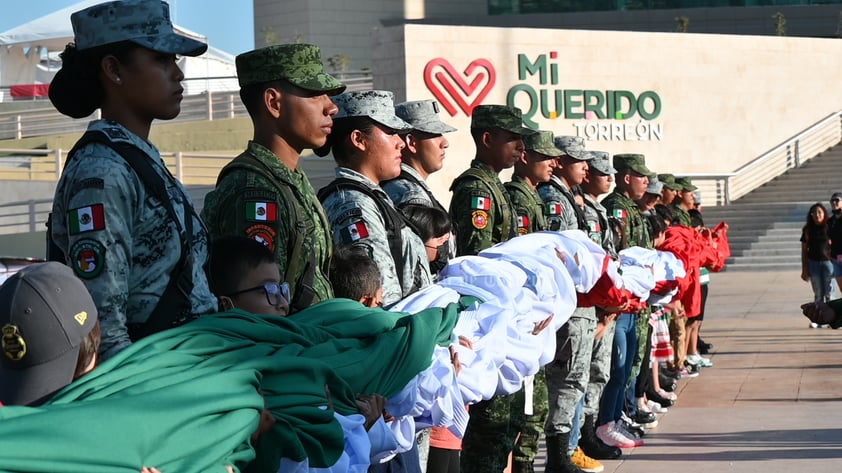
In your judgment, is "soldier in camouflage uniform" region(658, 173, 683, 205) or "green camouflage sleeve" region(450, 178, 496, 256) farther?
"soldier in camouflage uniform" region(658, 173, 683, 205)

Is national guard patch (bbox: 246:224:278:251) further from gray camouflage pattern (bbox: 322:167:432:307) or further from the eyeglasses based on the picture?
gray camouflage pattern (bbox: 322:167:432:307)

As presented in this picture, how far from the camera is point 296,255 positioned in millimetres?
4430

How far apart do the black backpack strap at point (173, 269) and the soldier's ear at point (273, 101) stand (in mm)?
1067

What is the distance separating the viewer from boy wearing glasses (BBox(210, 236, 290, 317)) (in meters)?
3.91

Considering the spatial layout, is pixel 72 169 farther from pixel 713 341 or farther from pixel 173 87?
pixel 713 341

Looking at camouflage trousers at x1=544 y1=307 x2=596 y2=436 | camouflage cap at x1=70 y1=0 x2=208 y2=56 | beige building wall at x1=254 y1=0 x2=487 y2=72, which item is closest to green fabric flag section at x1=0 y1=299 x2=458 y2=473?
camouflage cap at x1=70 y1=0 x2=208 y2=56

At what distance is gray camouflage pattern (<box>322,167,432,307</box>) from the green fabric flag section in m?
0.89

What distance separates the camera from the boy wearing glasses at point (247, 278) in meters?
3.91

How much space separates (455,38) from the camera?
29.1m

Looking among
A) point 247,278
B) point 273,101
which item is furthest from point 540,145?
point 247,278

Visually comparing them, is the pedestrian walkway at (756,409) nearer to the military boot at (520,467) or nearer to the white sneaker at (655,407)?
the white sneaker at (655,407)

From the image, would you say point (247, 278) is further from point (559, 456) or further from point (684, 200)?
point (684, 200)

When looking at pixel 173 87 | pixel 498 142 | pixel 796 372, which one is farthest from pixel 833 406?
pixel 173 87

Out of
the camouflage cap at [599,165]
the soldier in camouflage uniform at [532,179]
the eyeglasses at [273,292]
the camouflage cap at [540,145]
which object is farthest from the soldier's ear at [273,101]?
the camouflage cap at [599,165]
